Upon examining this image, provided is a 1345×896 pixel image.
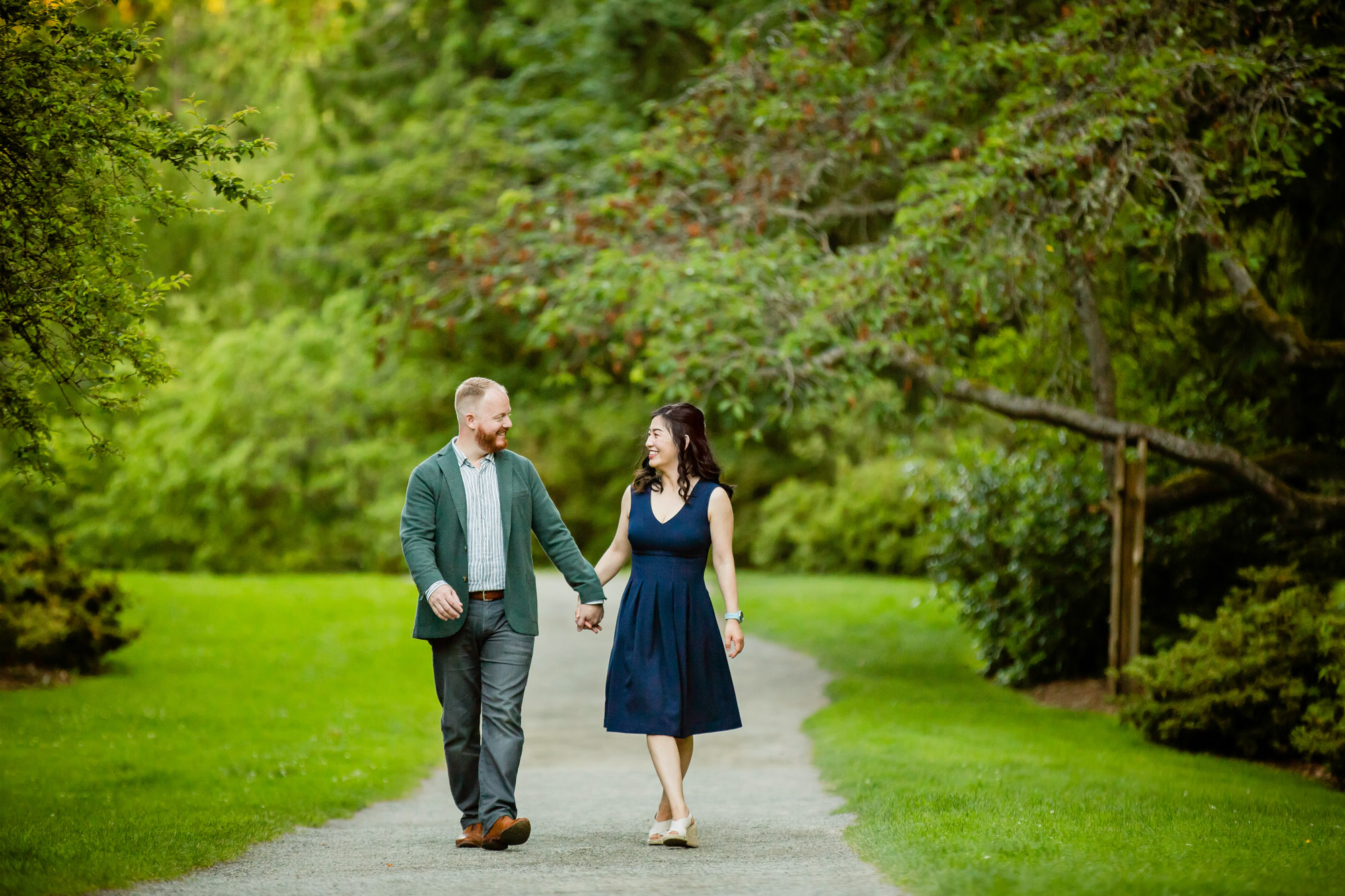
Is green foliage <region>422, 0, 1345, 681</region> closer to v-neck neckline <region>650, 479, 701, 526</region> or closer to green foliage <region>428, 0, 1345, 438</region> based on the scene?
green foliage <region>428, 0, 1345, 438</region>

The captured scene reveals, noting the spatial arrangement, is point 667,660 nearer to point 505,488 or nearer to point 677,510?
point 677,510

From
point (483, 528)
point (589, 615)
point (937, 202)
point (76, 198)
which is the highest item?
point (937, 202)

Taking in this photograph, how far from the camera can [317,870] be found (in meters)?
5.68

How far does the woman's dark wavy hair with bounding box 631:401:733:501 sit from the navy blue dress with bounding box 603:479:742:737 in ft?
0.15

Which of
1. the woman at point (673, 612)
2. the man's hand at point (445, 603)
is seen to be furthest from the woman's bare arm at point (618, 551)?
the man's hand at point (445, 603)

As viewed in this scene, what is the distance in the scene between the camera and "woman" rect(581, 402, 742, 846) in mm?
6195

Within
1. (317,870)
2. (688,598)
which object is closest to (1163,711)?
(688,598)

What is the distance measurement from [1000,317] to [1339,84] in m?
3.83

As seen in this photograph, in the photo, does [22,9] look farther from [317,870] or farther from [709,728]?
[709,728]

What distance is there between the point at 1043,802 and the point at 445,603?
3596mm

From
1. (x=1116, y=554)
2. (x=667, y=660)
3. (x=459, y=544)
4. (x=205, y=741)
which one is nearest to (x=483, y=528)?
(x=459, y=544)

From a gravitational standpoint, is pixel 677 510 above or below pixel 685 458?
below

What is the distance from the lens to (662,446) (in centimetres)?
634

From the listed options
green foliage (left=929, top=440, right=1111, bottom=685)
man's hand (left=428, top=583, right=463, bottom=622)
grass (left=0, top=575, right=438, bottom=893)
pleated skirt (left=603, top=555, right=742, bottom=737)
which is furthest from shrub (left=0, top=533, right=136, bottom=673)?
green foliage (left=929, top=440, right=1111, bottom=685)
